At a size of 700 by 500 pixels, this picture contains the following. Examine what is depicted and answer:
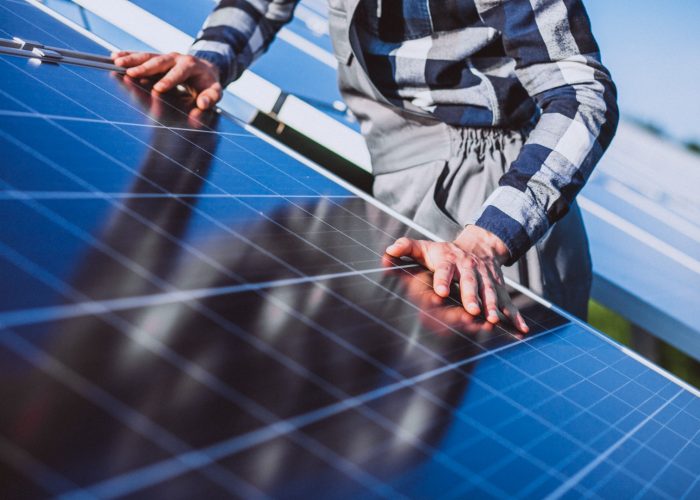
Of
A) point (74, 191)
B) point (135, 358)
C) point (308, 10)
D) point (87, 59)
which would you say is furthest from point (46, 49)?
point (308, 10)

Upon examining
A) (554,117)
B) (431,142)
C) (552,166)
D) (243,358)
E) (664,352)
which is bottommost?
(664,352)

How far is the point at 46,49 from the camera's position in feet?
5.79

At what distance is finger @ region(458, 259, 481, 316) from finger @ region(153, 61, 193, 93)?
1.06 meters

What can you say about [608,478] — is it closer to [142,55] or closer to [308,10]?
[142,55]

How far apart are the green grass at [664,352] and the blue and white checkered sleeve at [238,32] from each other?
308 centimetres

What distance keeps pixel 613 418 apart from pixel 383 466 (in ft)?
1.92

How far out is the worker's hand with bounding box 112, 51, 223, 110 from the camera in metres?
2.07

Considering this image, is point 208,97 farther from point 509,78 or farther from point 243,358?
point 243,358

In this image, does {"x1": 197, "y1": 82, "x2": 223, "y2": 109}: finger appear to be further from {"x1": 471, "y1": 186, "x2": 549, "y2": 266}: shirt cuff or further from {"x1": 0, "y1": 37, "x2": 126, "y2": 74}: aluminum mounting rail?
{"x1": 471, "y1": 186, "x2": 549, "y2": 266}: shirt cuff

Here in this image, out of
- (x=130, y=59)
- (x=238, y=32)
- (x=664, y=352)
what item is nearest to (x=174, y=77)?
(x=130, y=59)

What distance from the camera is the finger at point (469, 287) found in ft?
4.74

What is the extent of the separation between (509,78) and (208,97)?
92 cm

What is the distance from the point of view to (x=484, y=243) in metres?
1.83

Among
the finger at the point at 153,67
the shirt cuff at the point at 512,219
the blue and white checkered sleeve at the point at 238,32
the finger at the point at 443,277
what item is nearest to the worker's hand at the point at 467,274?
the finger at the point at 443,277
